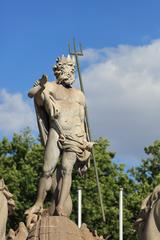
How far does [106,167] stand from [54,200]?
28430 millimetres

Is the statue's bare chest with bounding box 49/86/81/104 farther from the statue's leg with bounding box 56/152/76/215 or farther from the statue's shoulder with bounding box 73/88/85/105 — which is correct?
the statue's leg with bounding box 56/152/76/215

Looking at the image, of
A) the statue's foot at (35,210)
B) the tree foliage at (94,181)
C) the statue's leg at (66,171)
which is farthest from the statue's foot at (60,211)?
the tree foliage at (94,181)

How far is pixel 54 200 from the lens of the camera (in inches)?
601

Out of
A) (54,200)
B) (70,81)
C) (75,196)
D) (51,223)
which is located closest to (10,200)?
(51,223)

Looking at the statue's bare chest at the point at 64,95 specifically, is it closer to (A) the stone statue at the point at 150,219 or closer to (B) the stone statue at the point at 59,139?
(B) the stone statue at the point at 59,139

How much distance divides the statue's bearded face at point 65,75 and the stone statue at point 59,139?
158 millimetres

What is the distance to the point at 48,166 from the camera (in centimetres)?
1516

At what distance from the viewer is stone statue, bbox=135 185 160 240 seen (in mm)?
11734

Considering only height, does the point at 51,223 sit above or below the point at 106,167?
below

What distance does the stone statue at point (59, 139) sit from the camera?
15148 mm

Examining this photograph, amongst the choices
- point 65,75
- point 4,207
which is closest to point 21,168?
point 65,75

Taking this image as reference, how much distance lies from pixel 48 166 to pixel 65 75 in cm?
203

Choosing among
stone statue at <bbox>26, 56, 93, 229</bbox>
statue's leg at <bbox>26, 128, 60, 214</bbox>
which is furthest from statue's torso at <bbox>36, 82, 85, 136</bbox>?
statue's leg at <bbox>26, 128, 60, 214</bbox>

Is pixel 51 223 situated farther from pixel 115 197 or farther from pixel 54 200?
pixel 115 197
